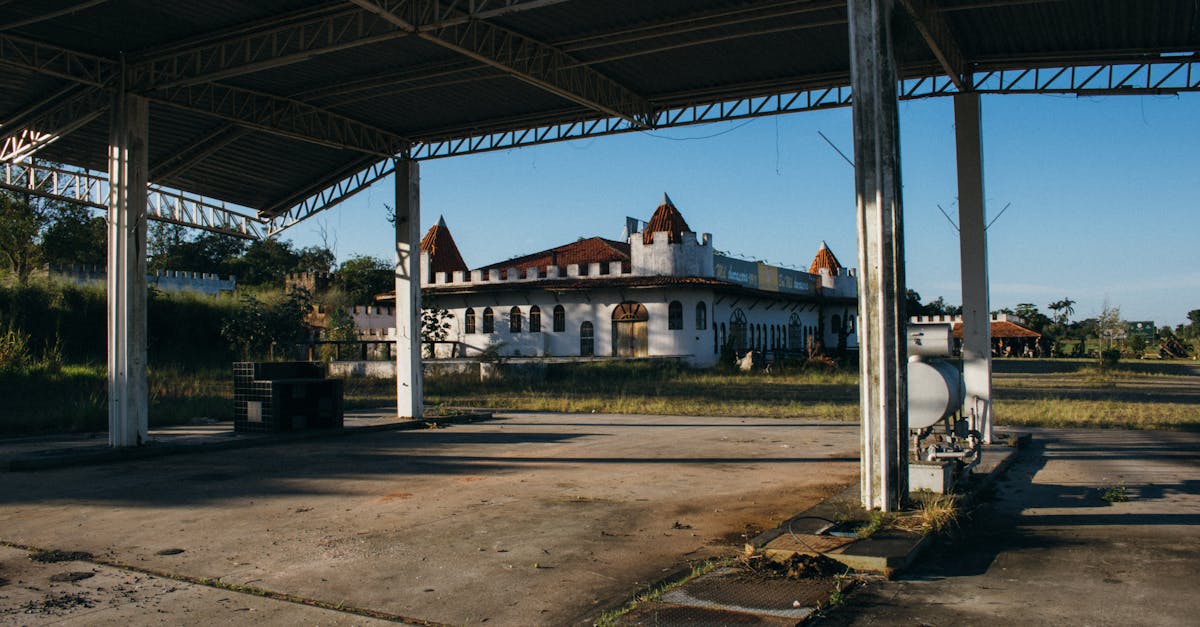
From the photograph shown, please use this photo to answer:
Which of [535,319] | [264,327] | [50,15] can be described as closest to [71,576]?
[50,15]

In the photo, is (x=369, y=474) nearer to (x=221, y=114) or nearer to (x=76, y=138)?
(x=221, y=114)

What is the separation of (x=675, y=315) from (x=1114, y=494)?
30917 millimetres

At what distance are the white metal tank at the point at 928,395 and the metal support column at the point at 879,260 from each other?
1275 millimetres

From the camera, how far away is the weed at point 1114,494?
881 centimetres

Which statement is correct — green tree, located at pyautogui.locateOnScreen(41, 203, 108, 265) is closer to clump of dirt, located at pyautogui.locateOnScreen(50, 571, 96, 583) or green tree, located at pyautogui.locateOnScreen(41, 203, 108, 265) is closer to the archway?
the archway

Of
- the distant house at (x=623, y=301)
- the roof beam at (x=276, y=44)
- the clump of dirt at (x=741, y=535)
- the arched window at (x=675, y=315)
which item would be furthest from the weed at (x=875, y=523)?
the arched window at (x=675, y=315)

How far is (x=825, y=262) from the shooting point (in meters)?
Answer: 57.9

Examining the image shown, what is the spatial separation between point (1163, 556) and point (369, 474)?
A: 8.48 metres

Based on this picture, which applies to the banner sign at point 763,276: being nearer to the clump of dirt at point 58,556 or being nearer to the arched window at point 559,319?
the arched window at point 559,319

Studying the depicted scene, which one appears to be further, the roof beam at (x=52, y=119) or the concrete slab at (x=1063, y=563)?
the roof beam at (x=52, y=119)

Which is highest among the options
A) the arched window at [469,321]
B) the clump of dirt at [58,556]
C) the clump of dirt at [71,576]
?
the arched window at [469,321]

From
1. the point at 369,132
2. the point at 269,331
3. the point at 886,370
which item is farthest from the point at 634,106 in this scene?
the point at 269,331

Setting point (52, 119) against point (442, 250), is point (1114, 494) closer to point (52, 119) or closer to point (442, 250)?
point (52, 119)

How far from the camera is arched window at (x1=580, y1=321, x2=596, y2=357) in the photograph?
4149cm
